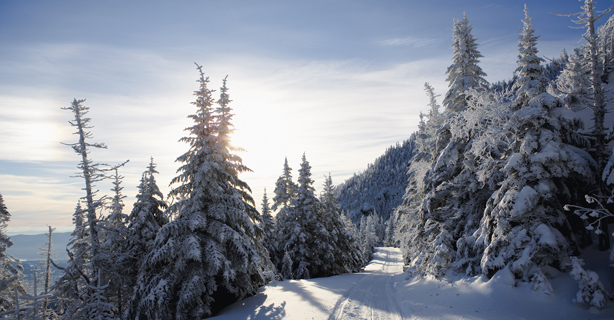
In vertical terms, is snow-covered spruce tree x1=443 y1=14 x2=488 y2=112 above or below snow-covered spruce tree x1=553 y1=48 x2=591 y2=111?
above

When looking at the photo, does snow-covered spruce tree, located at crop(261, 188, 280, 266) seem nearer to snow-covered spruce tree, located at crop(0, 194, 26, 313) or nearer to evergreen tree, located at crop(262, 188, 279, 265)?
evergreen tree, located at crop(262, 188, 279, 265)

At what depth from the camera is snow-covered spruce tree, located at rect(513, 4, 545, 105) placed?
40.0ft

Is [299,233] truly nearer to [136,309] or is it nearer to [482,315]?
[136,309]

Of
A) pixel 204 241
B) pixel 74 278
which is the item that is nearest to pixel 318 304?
pixel 204 241

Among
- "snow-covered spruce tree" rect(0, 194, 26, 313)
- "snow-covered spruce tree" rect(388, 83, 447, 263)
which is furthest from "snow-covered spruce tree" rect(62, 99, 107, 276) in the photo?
"snow-covered spruce tree" rect(388, 83, 447, 263)

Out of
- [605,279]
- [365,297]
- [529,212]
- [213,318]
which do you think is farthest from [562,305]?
[213,318]

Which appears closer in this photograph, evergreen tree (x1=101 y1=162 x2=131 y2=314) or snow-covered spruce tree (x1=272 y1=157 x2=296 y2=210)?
evergreen tree (x1=101 y1=162 x2=131 y2=314)

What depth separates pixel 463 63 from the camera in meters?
20.4

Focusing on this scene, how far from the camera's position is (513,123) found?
11500 mm

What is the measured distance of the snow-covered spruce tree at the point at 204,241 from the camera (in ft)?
42.3

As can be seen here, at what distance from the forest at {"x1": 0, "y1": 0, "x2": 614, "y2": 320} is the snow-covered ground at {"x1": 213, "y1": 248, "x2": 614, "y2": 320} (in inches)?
16.7

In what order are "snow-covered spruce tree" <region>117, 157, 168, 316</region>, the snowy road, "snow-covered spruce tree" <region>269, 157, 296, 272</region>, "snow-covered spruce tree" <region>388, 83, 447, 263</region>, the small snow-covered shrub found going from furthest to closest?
"snow-covered spruce tree" <region>269, 157, 296, 272</region> → "snow-covered spruce tree" <region>388, 83, 447, 263</region> → "snow-covered spruce tree" <region>117, 157, 168, 316</region> → the snowy road → the small snow-covered shrub

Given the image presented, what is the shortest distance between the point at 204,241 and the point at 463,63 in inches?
821

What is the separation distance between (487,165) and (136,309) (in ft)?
58.8
